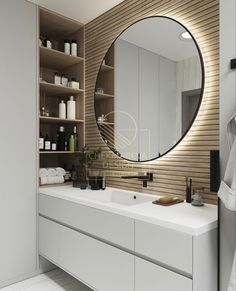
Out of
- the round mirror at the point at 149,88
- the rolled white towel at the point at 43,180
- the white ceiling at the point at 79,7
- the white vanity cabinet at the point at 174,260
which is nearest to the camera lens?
the white vanity cabinet at the point at 174,260

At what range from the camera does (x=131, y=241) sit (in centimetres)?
153

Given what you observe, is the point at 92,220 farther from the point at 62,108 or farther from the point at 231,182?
the point at 62,108

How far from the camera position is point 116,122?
2.46 metres

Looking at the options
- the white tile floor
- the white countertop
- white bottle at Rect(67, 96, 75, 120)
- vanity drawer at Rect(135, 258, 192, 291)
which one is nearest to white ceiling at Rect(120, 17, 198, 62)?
white bottle at Rect(67, 96, 75, 120)

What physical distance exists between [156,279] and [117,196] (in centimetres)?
96

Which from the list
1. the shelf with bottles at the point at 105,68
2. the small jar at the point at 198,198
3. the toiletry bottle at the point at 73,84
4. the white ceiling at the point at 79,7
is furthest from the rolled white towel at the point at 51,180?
the white ceiling at the point at 79,7

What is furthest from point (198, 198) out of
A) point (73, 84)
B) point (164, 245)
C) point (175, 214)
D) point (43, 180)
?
point (73, 84)

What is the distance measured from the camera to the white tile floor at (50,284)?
224 cm

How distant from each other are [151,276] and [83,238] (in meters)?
0.67

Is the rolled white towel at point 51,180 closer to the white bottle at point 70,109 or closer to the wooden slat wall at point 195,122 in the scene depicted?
the wooden slat wall at point 195,122

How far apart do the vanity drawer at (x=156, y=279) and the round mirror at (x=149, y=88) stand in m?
0.90

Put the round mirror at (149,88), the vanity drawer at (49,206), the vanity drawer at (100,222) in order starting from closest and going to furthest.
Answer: the vanity drawer at (100,222) → the round mirror at (149,88) → the vanity drawer at (49,206)

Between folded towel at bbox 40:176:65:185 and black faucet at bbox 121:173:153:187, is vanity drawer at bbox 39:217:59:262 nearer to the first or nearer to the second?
folded towel at bbox 40:176:65:185

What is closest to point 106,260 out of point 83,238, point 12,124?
point 83,238
